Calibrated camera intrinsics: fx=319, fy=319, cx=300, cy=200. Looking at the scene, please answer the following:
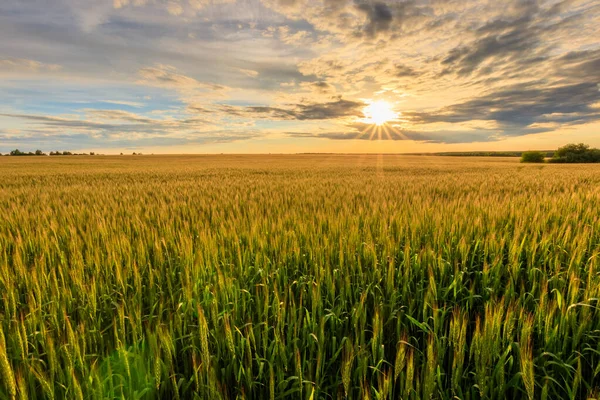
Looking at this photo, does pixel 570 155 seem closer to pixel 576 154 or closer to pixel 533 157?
pixel 576 154

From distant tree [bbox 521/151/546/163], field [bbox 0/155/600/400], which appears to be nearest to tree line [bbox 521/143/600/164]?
distant tree [bbox 521/151/546/163]

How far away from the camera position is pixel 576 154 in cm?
5622

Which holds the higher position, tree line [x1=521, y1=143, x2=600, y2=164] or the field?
tree line [x1=521, y1=143, x2=600, y2=164]

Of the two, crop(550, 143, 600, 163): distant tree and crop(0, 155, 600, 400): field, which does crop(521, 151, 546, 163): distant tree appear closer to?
crop(550, 143, 600, 163): distant tree

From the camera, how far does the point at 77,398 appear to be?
115cm

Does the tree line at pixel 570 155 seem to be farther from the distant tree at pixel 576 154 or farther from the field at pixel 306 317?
the field at pixel 306 317

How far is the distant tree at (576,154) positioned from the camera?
55.4 meters

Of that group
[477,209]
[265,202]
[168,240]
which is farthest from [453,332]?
[265,202]

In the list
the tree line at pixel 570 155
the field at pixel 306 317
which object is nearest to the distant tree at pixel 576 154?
the tree line at pixel 570 155

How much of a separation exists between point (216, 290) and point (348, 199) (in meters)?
4.12

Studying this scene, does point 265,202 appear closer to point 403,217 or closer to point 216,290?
point 403,217

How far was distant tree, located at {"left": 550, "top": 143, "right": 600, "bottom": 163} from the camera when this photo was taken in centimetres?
5544

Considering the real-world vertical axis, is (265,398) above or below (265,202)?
below

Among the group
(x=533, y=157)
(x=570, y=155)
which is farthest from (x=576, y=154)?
(x=533, y=157)
